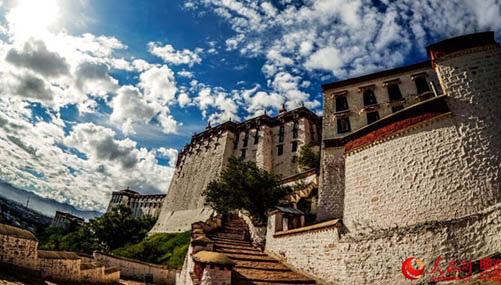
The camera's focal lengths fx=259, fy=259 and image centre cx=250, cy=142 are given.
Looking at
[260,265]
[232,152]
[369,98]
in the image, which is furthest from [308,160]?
[260,265]

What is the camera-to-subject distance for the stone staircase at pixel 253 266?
7.96 m

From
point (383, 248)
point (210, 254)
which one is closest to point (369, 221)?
point (383, 248)

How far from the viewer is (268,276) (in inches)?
332

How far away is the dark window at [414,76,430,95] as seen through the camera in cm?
1516

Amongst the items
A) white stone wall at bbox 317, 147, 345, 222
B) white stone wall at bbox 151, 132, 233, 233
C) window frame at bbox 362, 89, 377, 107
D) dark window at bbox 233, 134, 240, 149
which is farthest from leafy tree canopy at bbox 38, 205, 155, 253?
window frame at bbox 362, 89, 377, 107

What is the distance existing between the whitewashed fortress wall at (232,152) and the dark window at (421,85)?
1691 centimetres

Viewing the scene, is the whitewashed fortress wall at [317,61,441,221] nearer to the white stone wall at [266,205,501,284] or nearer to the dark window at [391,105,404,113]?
the dark window at [391,105,404,113]

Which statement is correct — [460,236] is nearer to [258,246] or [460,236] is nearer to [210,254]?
[210,254]

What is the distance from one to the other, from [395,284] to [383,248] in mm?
920

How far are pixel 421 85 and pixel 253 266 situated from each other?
14.1 meters

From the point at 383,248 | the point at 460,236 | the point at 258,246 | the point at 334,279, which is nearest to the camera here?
the point at 460,236

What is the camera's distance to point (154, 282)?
13.6 m

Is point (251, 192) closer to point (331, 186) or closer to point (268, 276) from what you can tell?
point (331, 186)

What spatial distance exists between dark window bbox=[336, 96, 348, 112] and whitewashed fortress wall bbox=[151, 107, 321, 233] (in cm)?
→ 1481
